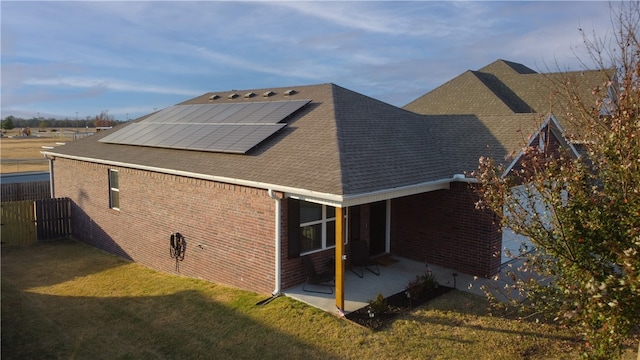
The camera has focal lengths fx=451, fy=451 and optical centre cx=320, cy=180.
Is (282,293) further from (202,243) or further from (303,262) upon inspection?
(202,243)

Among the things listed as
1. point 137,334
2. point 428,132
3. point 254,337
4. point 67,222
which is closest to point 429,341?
point 254,337

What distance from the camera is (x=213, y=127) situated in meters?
14.6

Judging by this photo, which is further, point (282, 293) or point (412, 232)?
point (412, 232)

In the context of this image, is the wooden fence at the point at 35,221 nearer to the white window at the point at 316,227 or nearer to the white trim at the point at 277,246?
the white trim at the point at 277,246

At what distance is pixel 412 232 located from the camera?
496 inches

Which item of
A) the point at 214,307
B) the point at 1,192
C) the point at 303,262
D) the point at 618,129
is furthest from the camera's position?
the point at 1,192

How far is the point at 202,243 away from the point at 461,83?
17.2 meters

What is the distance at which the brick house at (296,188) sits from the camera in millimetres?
9898

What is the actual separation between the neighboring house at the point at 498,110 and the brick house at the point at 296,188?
81 millimetres

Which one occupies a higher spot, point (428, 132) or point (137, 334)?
point (428, 132)

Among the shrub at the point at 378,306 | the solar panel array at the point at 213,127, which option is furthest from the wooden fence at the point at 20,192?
the shrub at the point at 378,306

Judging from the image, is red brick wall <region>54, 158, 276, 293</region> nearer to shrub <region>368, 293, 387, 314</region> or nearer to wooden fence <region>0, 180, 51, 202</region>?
shrub <region>368, 293, 387, 314</region>

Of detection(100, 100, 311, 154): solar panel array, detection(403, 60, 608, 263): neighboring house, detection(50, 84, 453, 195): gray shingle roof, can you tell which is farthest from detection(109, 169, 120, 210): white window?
detection(403, 60, 608, 263): neighboring house

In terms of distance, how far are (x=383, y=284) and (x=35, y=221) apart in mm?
13424
